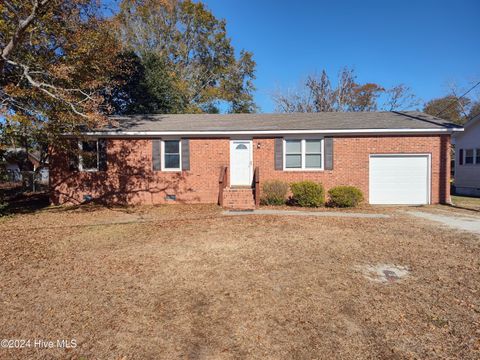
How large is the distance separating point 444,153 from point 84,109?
14455 mm

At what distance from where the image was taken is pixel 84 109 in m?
10.1

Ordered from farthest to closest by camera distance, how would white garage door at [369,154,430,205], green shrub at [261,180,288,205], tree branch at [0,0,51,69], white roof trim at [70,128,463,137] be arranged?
white garage door at [369,154,430,205] → white roof trim at [70,128,463,137] → green shrub at [261,180,288,205] → tree branch at [0,0,51,69]

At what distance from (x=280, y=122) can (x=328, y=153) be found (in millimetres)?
2666

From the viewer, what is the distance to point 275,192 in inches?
452

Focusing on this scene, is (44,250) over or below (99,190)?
below

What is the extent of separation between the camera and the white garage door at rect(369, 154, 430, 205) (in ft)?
39.4

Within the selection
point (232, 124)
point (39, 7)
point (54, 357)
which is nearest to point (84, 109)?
point (39, 7)

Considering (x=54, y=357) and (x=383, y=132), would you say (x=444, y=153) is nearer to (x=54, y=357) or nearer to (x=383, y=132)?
(x=383, y=132)

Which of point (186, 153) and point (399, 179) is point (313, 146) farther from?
point (186, 153)

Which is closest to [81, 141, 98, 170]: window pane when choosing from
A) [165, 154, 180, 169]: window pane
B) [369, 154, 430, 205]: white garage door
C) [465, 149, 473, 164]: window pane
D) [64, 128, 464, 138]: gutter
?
[64, 128, 464, 138]: gutter

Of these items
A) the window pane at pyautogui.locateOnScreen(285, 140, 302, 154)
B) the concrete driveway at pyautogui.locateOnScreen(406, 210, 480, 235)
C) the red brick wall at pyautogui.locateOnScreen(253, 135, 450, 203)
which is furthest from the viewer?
the window pane at pyautogui.locateOnScreen(285, 140, 302, 154)

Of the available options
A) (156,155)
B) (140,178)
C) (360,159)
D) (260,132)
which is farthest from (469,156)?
(140,178)

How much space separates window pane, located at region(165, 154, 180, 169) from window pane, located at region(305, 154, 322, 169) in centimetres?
571

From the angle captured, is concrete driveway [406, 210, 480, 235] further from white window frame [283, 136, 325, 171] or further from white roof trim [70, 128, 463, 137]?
white window frame [283, 136, 325, 171]
